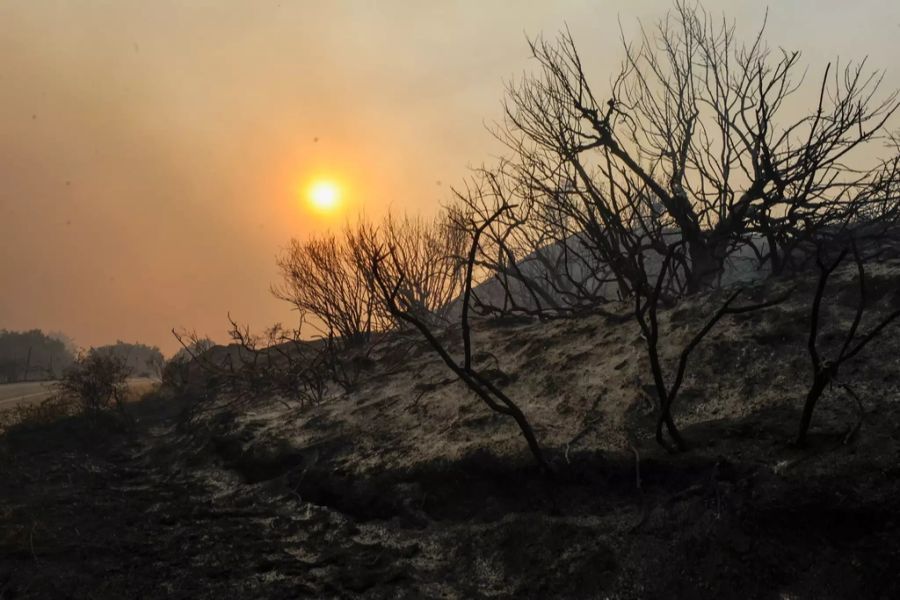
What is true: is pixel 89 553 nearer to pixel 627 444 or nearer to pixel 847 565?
pixel 627 444

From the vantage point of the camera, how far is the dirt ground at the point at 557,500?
7.17 feet

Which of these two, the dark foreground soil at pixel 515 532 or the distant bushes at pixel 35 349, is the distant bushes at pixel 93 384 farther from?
the distant bushes at pixel 35 349

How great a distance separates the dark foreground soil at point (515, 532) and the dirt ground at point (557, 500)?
0.4 inches

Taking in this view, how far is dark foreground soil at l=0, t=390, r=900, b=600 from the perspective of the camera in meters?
2.11

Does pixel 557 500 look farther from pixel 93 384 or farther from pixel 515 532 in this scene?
pixel 93 384

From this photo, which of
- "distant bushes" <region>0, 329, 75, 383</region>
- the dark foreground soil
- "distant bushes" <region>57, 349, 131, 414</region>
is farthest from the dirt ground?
"distant bushes" <region>0, 329, 75, 383</region>

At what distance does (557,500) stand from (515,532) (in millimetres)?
337

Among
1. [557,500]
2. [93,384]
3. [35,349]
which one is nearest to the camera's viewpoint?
[557,500]

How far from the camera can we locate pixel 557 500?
10.1ft

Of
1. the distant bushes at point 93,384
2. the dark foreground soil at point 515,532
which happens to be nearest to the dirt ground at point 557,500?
the dark foreground soil at point 515,532

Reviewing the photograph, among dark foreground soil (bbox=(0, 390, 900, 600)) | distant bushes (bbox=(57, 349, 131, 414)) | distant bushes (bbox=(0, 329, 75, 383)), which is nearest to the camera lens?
dark foreground soil (bbox=(0, 390, 900, 600))

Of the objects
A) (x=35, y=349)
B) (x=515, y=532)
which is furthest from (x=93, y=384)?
(x=35, y=349)

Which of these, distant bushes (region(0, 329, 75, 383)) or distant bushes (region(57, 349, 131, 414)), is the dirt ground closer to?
distant bushes (region(57, 349, 131, 414))

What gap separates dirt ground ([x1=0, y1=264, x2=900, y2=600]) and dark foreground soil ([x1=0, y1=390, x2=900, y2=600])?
0.01m
